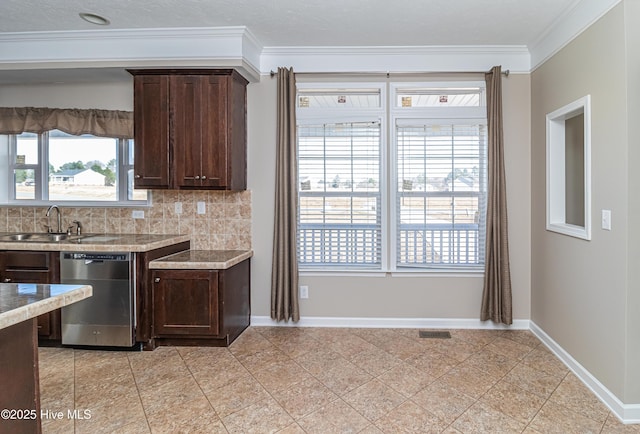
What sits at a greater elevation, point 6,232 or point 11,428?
point 6,232

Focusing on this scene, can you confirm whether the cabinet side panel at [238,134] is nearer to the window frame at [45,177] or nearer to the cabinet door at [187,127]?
the cabinet door at [187,127]

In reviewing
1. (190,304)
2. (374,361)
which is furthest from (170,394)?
(374,361)

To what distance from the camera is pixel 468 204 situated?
401cm

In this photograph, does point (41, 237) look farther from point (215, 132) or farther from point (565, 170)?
point (565, 170)

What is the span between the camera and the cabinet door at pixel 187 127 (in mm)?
3619

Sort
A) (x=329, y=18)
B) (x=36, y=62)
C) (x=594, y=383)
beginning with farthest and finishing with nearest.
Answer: (x=36, y=62) < (x=329, y=18) < (x=594, y=383)

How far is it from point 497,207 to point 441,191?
53cm

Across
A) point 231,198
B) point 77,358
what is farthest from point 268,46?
point 77,358

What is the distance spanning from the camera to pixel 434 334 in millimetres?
3824

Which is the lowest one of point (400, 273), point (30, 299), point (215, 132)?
point (400, 273)

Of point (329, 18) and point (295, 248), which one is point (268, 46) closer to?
point (329, 18)

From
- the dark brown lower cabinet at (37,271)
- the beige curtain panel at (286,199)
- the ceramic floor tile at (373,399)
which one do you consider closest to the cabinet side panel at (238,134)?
the beige curtain panel at (286,199)

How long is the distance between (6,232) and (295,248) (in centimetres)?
297

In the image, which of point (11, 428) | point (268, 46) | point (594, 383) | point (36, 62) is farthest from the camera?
point (268, 46)
